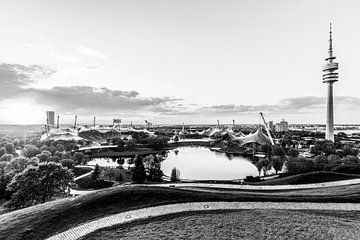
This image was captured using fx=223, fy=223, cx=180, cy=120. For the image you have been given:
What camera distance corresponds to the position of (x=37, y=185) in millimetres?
16453

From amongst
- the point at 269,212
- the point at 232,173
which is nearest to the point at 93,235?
the point at 269,212

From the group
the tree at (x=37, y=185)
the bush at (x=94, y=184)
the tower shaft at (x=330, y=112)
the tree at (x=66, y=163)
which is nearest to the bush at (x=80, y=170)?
the tree at (x=66, y=163)

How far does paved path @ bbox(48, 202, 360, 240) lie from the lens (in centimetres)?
955

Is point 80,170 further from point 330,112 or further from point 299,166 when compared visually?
point 330,112

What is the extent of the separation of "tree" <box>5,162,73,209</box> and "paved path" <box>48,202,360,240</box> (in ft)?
28.9

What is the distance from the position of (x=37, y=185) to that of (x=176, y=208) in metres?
11.5

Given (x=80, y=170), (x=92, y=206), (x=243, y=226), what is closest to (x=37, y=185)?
(x=92, y=206)

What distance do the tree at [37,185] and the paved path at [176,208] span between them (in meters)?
8.81

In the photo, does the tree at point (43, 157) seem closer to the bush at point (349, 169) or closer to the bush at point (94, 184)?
the bush at point (94, 184)

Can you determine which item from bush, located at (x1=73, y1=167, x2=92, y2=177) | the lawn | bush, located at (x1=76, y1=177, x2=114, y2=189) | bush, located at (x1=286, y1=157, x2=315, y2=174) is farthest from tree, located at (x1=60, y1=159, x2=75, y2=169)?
bush, located at (x1=286, y1=157, x2=315, y2=174)

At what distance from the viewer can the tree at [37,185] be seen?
15969mm

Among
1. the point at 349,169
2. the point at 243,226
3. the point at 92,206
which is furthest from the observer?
the point at 349,169

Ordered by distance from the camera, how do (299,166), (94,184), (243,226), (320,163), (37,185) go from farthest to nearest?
1. (320,163)
2. (299,166)
3. (94,184)
4. (37,185)
5. (243,226)

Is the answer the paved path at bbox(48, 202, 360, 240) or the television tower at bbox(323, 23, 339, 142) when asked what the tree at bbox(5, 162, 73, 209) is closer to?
the paved path at bbox(48, 202, 360, 240)
